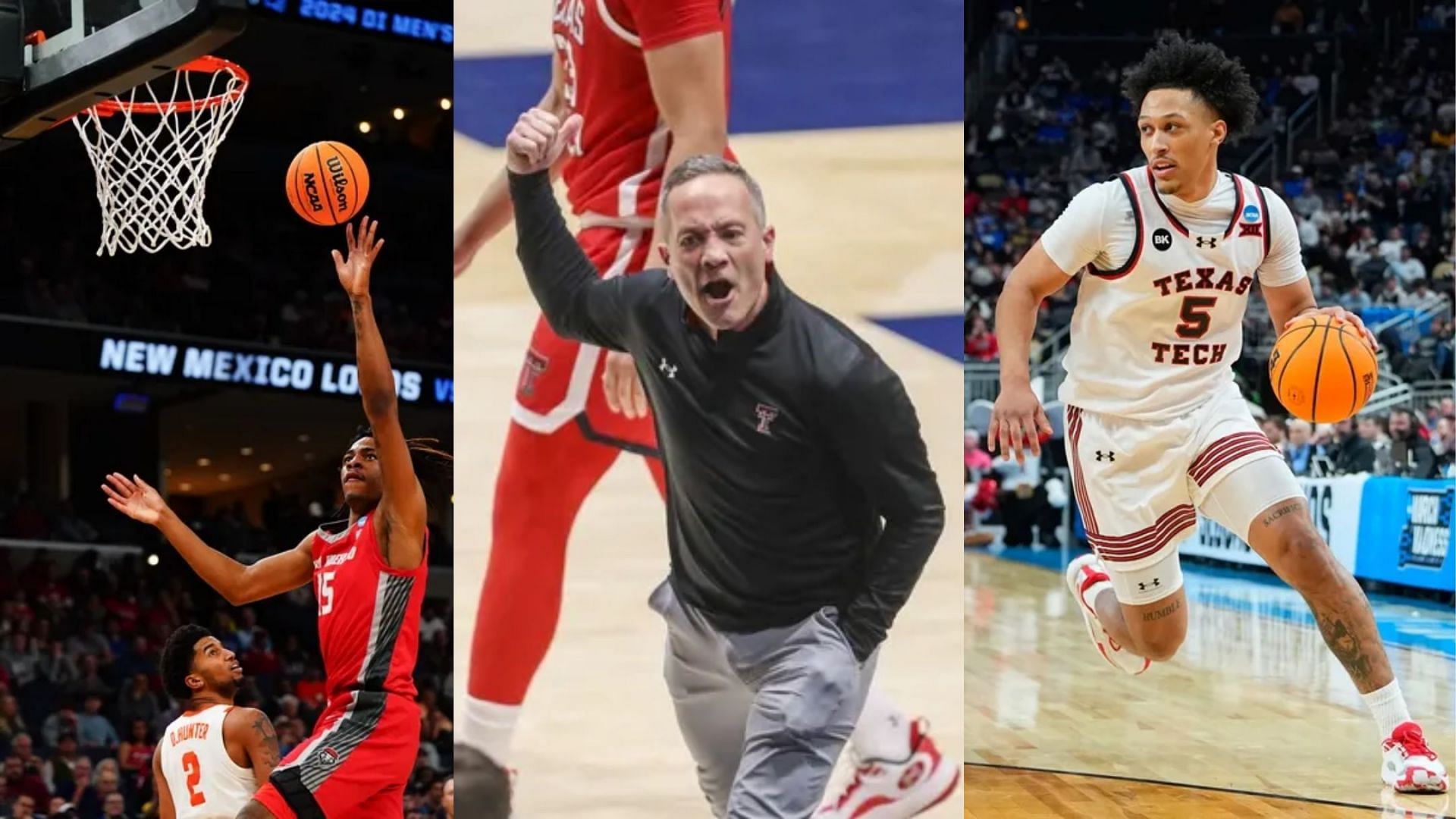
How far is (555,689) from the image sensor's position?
4.61 meters

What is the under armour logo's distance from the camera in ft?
14.4

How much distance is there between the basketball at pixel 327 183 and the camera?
195 inches

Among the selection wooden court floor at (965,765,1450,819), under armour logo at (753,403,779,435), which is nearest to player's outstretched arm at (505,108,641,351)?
under armour logo at (753,403,779,435)

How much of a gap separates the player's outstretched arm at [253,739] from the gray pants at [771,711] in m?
1.37

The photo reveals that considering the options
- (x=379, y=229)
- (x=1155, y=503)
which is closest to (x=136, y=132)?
(x=1155, y=503)

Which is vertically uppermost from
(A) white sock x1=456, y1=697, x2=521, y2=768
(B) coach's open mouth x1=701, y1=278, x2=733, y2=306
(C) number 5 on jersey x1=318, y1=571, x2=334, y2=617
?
(B) coach's open mouth x1=701, y1=278, x2=733, y2=306

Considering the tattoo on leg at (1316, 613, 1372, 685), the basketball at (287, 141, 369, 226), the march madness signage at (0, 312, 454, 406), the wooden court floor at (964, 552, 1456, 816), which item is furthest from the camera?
the march madness signage at (0, 312, 454, 406)

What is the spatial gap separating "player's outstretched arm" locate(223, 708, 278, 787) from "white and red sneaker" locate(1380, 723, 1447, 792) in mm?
3344

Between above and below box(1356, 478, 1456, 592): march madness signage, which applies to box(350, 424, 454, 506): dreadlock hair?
above

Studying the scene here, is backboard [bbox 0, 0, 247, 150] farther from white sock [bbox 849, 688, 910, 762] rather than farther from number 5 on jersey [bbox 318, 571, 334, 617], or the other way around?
white sock [bbox 849, 688, 910, 762]

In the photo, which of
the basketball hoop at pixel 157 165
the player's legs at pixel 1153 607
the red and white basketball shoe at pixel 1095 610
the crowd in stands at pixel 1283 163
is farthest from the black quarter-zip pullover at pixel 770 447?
the crowd in stands at pixel 1283 163

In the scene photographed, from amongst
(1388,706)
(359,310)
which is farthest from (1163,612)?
(359,310)

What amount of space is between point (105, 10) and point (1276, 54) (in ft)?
66.8

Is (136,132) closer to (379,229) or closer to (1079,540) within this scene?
(379,229)
